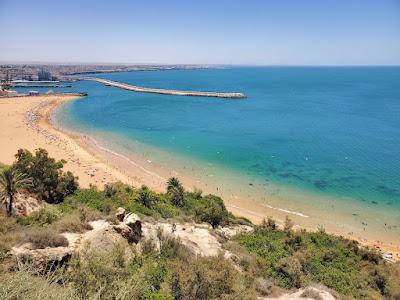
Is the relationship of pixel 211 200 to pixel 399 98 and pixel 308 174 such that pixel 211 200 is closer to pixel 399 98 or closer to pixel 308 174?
pixel 308 174

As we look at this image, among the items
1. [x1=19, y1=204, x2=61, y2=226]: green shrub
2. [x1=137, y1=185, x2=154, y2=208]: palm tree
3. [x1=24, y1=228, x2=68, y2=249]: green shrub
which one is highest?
[x1=24, y1=228, x2=68, y2=249]: green shrub

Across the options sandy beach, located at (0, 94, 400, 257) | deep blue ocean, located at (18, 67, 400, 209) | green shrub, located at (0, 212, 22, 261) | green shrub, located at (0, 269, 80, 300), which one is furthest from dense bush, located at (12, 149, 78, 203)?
deep blue ocean, located at (18, 67, 400, 209)

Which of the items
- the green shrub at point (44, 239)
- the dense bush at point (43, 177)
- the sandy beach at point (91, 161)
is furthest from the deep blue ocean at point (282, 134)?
the green shrub at point (44, 239)

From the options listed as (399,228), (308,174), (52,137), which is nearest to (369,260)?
(399,228)

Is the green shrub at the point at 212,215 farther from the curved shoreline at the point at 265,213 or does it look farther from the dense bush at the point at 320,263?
the curved shoreline at the point at 265,213

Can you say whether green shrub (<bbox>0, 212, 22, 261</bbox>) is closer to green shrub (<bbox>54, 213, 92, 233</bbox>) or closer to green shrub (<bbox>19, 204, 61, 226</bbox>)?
green shrub (<bbox>19, 204, 61, 226</bbox>)

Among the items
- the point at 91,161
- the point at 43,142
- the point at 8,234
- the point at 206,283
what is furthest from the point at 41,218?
the point at 43,142

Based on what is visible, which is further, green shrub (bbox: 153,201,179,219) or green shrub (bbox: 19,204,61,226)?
green shrub (bbox: 153,201,179,219)
